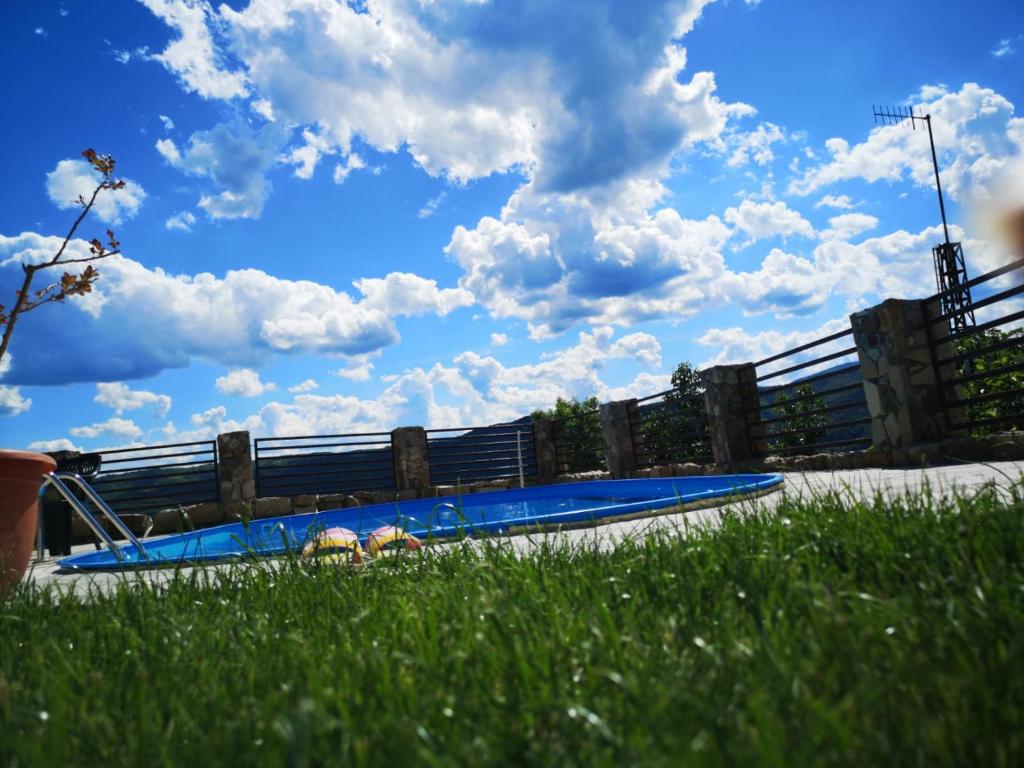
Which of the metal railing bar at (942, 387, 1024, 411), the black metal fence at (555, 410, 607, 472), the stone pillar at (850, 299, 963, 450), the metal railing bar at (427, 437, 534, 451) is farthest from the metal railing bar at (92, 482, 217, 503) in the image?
the metal railing bar at (942, 387, 1024, 411)

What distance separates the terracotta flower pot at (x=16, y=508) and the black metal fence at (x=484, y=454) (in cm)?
1224

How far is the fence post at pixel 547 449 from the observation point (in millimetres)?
15812

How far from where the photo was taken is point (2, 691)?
141 centimetres

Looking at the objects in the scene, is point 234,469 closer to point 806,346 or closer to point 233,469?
point 233,469

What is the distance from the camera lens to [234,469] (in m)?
12.2

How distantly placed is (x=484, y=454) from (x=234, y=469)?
5938mm

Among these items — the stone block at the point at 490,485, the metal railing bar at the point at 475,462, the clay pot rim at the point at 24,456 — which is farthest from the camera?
the metal railing bar at the point at 475,462

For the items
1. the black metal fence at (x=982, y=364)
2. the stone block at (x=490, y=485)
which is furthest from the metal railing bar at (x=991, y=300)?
the stone block at (x=490, y=485)

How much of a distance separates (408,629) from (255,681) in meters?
0.39

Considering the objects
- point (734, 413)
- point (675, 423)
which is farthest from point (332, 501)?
point (734, 413)

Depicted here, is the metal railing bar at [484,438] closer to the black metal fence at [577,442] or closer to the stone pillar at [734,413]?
the black metal fence at [577,442]

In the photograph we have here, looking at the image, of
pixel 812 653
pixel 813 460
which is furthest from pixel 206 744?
pixel 813 460

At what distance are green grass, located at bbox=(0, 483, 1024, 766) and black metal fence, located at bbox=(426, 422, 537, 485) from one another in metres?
13.4

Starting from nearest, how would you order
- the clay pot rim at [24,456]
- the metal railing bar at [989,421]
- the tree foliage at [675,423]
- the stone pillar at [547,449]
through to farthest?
the clay pot rim at [24,456]
the metal railing bar at [989,421]
the tree foliage at [675,423]
the stone pillar at [547,449]
